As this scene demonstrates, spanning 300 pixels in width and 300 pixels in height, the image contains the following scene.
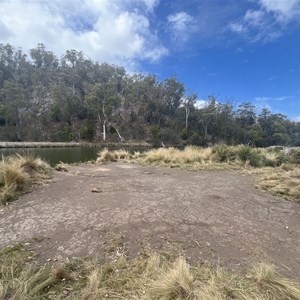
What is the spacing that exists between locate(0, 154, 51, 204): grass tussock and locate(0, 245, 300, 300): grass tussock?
2.29 m

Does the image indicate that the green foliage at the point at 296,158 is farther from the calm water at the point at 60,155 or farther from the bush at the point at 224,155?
the calm water at the point at 60,155

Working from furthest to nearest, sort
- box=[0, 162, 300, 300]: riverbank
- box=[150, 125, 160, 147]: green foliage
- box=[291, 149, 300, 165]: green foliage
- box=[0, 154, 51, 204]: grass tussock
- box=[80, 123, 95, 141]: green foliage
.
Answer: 1. box=[150, 125, 160, 147]: green foliage
2. box=[80, 123, 95, 141]: green foliage
3. box=[291, 149, 300, 165]: green foliage
4. box=[0, 154, 51, 204]: grass tussock
5. box=[0, 162, 300, 300]: riverbank

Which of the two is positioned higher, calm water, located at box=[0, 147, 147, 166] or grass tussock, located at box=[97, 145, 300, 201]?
grass tussock, located at box=[97, 145, 300, 201]

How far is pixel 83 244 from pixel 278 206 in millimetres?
3950

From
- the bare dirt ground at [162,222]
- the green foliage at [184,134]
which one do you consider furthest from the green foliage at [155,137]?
the bare dirt ground at [162,222]

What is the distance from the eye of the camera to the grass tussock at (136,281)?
2.02 m

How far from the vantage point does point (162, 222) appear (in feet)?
11.7

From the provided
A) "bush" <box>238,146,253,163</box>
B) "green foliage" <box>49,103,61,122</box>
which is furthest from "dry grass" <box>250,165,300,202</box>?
"green foliage" <box>49,103,61,122</box>

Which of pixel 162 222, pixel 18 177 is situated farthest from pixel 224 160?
pixel 18 177

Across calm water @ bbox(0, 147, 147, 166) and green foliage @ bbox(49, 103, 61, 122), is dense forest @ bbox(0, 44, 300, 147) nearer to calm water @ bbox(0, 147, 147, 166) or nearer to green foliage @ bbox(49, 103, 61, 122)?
green foliage @ bbox(49, 103, 61, 122)

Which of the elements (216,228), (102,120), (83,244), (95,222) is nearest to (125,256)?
(83,244)

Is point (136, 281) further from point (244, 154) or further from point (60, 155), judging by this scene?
point (60, 155)

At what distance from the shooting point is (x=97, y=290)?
6.73ft

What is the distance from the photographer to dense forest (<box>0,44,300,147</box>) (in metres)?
46.1
